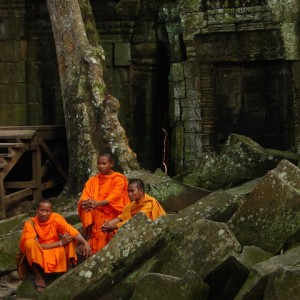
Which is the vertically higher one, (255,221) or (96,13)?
(96,13)

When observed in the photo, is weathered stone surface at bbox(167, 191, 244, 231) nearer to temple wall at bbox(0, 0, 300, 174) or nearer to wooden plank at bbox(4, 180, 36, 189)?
temple wall at bbox(0, 0, 300, 174)

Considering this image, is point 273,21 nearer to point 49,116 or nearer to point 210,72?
point 210,72

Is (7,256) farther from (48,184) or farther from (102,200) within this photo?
(48,184)

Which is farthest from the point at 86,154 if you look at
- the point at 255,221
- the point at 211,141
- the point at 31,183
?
the point at 255,221

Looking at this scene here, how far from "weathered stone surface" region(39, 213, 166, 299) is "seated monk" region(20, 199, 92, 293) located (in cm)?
56

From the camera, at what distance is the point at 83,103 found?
1056 cm

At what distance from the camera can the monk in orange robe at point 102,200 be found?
24.4 ft

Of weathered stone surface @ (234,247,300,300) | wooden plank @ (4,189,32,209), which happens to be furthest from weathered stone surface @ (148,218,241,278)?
wooden plank @ (4,189,32,209)

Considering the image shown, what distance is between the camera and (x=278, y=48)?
11.8 m

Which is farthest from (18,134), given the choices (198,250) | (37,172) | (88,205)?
(198,250)

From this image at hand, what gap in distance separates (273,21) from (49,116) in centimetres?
382

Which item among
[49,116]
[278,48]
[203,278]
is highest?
[278,48]

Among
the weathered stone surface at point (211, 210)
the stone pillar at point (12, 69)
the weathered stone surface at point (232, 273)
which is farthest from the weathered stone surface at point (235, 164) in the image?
the stone pillar at point (12, 69)

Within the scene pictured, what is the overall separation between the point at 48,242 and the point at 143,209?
2.73 feet
